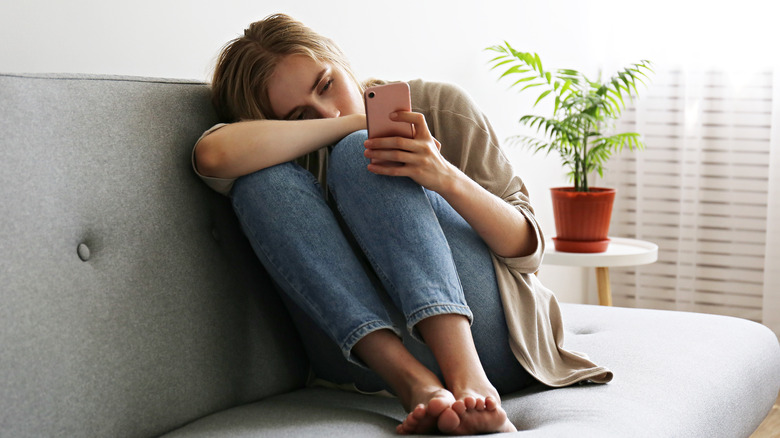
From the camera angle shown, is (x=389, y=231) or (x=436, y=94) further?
(x=436, y=94)

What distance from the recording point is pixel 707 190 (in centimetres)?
284

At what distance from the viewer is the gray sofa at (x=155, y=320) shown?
0.98 metres

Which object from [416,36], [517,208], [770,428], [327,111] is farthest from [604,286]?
[327,111]

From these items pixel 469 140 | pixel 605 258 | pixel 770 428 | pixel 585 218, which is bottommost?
pixel 770 428

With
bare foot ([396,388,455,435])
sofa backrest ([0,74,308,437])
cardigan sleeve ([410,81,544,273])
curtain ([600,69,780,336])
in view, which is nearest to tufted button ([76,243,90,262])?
sofa backrest ([0,74,308,437])

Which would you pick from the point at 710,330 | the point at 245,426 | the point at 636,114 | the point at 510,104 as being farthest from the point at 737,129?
the point at 245,426

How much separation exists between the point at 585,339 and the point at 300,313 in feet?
1.77

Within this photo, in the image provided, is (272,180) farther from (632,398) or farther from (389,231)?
(632,398)

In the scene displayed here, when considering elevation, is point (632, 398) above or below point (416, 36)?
below

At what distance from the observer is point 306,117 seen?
1.33 m

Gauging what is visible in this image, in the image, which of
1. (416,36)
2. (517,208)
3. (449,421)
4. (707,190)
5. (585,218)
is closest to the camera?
(449,421)

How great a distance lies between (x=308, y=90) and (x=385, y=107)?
215 millimetres

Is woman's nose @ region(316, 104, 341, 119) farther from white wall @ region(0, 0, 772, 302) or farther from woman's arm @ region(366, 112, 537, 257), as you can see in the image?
white wall @ region(0, 0, 772, 302)

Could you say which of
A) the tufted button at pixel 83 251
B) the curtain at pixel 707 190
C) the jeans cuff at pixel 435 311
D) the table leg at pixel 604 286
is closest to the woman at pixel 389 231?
the jeans cuff at pixel 435 311
